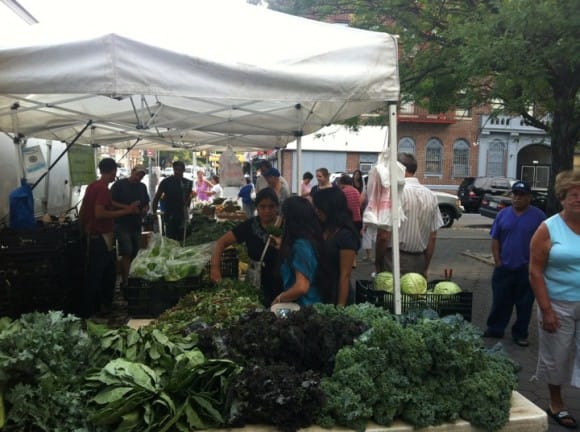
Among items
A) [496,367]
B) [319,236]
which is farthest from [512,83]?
[496,367]

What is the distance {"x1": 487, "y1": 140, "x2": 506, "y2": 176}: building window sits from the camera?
32.8 m

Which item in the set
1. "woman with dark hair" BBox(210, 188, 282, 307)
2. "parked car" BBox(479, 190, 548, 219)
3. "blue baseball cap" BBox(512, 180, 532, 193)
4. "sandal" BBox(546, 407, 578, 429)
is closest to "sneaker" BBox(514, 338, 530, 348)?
"blue baseball cap" BBox(512, 180, 532, 193)

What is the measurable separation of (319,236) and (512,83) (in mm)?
5402

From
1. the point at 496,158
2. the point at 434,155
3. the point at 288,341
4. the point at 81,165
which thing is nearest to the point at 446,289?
the point at 288,341

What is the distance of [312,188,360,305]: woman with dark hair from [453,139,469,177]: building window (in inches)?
1208

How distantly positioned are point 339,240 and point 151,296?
5.35ft

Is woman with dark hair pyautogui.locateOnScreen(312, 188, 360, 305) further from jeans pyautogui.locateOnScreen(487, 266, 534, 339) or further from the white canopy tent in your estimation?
jeans pyautogui.locateOnScreen(487, 266, 534, 339)

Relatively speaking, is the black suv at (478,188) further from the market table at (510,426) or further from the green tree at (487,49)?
the market table at (510,426)

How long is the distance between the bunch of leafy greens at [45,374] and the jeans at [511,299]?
4.42m

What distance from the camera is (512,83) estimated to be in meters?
7.58

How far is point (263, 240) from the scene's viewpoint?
14.2 feet

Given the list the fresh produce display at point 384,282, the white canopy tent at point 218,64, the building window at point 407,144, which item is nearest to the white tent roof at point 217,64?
the white canopy tent at point 218,64

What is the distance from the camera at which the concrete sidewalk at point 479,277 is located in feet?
14.8

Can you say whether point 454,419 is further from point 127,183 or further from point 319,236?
point 127,183
